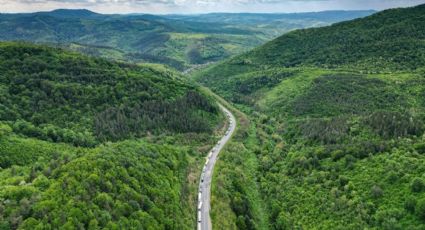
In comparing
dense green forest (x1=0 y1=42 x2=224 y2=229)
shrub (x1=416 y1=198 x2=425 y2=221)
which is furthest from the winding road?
shrub (x1=416 y1=198 x2=425 y2=221)

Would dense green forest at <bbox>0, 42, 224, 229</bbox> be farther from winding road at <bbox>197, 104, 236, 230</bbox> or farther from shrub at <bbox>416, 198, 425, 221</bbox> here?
shrub at <bbox>416, 198, 425, 221</bbox>

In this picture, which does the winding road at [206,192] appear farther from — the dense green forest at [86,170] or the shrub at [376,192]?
the shrub at [376,192]

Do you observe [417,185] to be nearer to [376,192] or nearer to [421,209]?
[421,209]

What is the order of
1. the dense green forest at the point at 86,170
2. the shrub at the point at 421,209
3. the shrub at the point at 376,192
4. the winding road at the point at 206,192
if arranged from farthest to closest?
1. the winding road at the point at 206,192
2. the shrub at the point at 376,192
3. the shrub at the point at 421,209
4. the dense green forest at the point at 86,170

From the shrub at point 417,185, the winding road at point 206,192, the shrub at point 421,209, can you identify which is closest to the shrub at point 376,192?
the shrub at point 417,185

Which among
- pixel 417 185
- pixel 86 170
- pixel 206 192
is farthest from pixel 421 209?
pixel 86 170

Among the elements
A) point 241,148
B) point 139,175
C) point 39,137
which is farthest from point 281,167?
point 39,137

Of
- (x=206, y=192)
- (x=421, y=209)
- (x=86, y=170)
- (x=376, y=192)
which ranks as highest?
(x=86, y=170)

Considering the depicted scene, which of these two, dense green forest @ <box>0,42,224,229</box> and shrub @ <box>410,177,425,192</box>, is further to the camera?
shrub @ <box>410,177,425,192</box>

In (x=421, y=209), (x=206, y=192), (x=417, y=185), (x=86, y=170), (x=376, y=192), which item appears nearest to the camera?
(x=421, y=209)

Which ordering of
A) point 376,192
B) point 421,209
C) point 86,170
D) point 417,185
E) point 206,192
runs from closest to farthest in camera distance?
point 421,209 < point 417,185 < point 86,170 < point 376,192 < point 206,192

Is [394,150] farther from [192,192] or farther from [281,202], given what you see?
[192,192]
